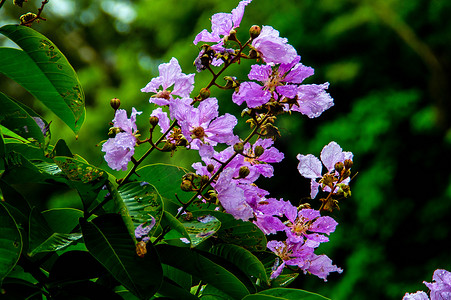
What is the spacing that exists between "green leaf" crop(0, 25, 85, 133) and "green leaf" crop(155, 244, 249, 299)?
230 millimetres

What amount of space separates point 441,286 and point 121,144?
0.46 m

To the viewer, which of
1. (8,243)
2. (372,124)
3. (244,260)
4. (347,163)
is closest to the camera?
(8,243)

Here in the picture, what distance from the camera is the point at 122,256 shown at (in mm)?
555

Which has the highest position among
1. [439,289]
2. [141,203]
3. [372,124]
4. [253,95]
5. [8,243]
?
[372,124]

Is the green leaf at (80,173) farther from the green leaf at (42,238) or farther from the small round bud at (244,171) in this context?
the small round bud at (244,171)

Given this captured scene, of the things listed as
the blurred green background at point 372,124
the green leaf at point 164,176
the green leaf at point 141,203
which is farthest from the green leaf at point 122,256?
the blurred green background at point 372,124

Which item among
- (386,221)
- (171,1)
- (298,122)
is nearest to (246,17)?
(171,1)

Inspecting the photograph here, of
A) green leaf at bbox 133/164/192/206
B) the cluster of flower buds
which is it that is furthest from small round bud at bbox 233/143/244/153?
green leaf at bbox 133/164/192/206

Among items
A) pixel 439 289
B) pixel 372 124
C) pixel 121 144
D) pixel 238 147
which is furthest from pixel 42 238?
pixel 372 124

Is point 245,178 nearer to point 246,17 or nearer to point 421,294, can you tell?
point 421,294

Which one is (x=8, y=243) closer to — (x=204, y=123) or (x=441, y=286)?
(x=204, y=123)

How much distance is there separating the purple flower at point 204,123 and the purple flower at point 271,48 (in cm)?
9

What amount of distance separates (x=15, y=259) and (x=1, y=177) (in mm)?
183

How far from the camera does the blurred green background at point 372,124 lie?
4.68 meters
